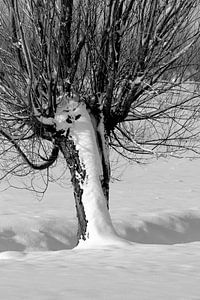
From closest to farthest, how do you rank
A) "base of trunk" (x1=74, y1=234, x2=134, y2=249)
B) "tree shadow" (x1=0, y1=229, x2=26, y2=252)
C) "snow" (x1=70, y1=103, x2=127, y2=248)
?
1. "base of trunk" (x1=74, y1=234, x2=134, y2=249)
2. "snow" (x1=70, y1=103, x2=127, y2=248)
3. "tree shadow" (x1=0, y1=229, x2=26, y2=252)

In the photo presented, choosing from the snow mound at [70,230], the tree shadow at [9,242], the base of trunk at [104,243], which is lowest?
the base of trunk at [104,243]

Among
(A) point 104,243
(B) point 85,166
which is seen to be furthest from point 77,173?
(A) point 104,243

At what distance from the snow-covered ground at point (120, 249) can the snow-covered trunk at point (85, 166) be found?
0.59 metres

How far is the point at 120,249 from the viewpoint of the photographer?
5.66 m

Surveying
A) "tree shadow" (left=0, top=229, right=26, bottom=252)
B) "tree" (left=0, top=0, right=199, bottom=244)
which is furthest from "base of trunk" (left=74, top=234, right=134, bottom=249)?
"tree shadow" (left=0, top=229, right=26, bottom=252)

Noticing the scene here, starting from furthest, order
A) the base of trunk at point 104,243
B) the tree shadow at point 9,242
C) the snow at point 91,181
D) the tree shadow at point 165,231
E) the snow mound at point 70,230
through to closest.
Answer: the tree shadow at point 165,231
the snow mound at point 70,230
the tree shadow at point 9,242
the snow at point 91,181
the base of trunk at point 104,243

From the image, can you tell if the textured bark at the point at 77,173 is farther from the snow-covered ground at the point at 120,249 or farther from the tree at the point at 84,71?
the snow-covered ground at the point at 120,249

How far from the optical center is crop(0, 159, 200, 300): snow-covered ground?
3.45 m

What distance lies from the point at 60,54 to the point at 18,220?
14.7 ft

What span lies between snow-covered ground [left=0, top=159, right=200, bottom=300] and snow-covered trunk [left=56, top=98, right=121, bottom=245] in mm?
591

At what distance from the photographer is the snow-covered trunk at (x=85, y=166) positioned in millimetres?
6578

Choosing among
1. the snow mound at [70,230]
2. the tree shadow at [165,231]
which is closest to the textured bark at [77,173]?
the snow mound at [70,230]

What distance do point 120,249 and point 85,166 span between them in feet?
4.82

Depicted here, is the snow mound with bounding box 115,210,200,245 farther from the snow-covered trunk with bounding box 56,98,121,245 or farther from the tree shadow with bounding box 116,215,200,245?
the snow-covered trunk with bounding box 56,98,121,245
